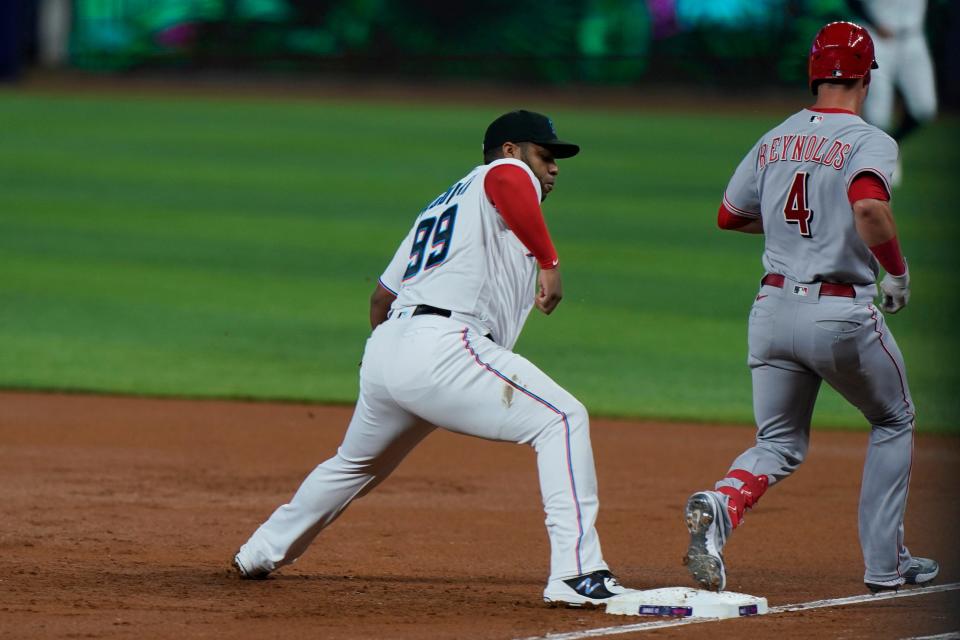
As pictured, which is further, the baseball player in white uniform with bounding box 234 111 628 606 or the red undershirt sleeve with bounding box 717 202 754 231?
the red undershirt sleeve with bounding box 717 202 754 231

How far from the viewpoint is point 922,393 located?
32.3 ft

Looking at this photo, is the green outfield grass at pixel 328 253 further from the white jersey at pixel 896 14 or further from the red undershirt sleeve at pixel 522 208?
the red undershirt sleeve at pixel 522 208

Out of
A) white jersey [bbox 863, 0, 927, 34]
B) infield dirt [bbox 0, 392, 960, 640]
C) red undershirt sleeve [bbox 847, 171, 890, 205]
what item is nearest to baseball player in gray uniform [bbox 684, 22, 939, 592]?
red undershirt sleeve [bbox 847, 171, 890, 205]


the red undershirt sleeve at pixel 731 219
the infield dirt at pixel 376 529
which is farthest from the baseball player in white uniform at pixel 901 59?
the red undershirt sleeve at pixel 731 219

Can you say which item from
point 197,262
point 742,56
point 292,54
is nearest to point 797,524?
point 197,262

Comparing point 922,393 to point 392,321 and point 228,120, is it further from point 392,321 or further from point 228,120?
point 228,120

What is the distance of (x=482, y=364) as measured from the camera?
4.76 metres

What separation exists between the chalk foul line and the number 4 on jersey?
117 centimetres

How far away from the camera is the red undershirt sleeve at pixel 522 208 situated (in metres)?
4.66

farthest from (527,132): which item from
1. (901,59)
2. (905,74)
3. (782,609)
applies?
(901,59)

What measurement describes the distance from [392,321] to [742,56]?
25.2 metres

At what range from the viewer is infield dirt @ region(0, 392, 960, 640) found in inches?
185

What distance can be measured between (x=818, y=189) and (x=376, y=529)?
2.38 meters

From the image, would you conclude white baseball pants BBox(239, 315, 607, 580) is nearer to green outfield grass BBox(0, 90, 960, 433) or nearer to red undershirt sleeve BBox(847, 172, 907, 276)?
red undershirt sleeve BBox(847, 172, 907, 276)
